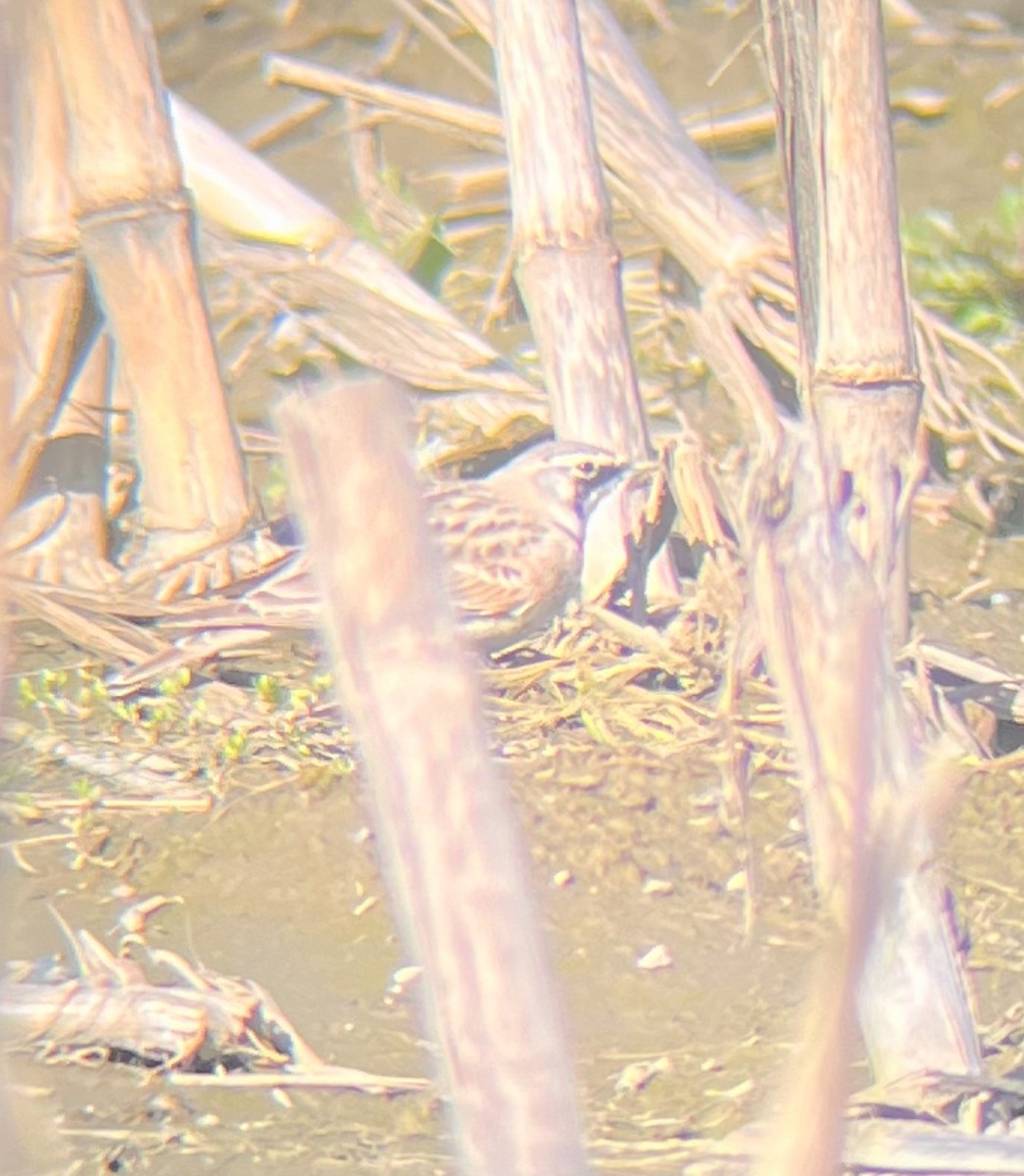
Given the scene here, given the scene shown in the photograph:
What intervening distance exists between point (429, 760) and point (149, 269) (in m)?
2.89

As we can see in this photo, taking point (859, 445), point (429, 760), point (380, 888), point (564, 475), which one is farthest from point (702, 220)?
point (429, 760)

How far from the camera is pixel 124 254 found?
12.6ft

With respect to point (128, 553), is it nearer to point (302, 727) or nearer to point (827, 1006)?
point (302, 727)

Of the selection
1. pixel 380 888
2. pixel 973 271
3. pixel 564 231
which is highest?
pixel 564 231

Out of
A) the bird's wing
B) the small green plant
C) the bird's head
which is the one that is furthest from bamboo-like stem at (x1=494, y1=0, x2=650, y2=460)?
the small green plant

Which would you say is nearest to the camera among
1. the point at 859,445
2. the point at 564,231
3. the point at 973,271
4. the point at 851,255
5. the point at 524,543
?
the point at 851,255

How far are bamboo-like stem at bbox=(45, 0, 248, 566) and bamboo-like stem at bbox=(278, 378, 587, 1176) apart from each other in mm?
2703

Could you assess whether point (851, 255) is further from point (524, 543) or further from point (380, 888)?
point (524, 543)

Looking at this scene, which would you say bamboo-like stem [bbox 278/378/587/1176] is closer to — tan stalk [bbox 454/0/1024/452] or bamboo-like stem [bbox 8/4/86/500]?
bamboo-like stem [bbox 8/4/86/500]

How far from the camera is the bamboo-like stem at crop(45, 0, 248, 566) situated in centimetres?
368

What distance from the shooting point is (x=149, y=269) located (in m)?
3.88

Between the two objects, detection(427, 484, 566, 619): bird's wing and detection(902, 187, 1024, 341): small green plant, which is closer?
detection(427, 484, 566, 619): bird's wing

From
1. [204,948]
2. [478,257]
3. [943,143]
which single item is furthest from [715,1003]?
[943,143]

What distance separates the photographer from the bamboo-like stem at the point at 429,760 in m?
1.15
